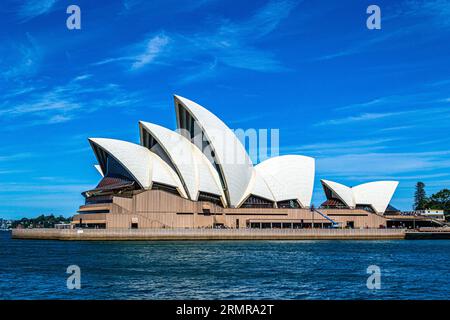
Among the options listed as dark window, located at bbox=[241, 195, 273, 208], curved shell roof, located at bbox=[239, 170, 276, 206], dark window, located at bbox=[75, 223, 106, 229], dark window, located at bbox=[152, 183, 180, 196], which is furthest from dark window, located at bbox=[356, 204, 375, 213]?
dark window, located at bbox=[75, 223, 106, 229]

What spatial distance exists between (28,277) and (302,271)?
46.5 ft

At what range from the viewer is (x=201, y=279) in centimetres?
2484

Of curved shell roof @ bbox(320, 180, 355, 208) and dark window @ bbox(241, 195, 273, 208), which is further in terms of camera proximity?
curved shell roof @ bbox(320, 180, 355, 208)

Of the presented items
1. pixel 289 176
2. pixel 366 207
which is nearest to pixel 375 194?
pixel 366 207

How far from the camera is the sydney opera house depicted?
6353cm

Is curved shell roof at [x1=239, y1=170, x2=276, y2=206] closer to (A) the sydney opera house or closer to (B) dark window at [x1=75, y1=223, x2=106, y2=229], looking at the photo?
(A) the sydney opera house

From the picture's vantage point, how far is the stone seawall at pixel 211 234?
58.5 metres

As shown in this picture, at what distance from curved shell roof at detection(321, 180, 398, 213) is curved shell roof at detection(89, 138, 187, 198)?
28.5 meters

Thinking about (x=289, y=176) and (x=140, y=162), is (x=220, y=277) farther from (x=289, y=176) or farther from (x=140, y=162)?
(x=289, y=176)

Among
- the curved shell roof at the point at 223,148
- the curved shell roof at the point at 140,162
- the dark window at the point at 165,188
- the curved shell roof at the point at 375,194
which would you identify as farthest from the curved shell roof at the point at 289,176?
the curved shell roof at the point at 140,162

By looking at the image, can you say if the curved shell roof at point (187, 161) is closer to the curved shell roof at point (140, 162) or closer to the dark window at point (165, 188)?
the curved shell roof at point (140, 162)

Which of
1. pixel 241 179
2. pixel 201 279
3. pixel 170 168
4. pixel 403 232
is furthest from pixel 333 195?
pixel 201 279

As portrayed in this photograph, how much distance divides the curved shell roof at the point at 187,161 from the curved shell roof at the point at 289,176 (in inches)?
386
